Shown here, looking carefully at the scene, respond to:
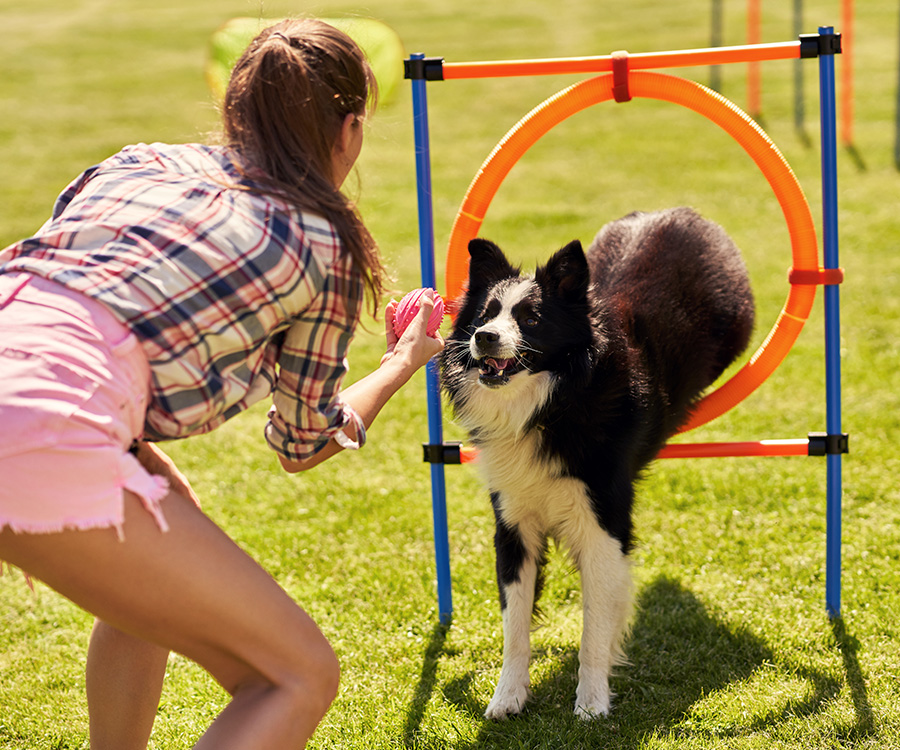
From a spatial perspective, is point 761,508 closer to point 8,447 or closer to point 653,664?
point 653,664

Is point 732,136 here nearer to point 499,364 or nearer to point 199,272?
point 499,364

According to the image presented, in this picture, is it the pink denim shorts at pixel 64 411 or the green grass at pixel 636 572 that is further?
the green grass at pixel 636 572

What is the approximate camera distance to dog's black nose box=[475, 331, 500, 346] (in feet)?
10.7

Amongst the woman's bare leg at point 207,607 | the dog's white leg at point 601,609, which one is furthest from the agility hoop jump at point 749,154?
the woman's bare leg at point 207,607

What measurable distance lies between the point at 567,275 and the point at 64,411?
2.07m

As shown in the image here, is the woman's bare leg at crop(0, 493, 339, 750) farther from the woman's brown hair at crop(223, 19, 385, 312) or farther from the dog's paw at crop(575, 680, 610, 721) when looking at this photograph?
the dog's paw at crop(575, 680, 610, 721)

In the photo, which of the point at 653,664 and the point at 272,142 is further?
the point at 653,664

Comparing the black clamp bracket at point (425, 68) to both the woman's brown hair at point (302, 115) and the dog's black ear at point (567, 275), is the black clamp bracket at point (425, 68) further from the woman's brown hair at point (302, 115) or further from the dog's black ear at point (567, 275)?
the woman's brown hair at point (302, 115)

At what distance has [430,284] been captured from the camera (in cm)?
384

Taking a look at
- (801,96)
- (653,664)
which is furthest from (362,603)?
(801,96)

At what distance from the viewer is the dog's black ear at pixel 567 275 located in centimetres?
342

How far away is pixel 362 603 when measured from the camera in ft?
14.0

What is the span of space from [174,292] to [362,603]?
2.63 metres

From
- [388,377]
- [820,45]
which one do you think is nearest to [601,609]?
[388,377]
